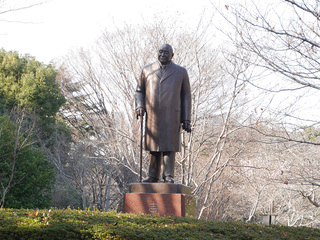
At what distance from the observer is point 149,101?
20.6 ft

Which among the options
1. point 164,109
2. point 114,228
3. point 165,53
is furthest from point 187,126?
point 114,228

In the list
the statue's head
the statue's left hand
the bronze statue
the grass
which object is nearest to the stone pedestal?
the bronze statue

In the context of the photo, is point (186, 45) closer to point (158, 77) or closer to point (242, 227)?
point (158, 77)

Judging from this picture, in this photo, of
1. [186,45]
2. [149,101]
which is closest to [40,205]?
[186,45]

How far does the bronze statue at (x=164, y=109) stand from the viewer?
611 cm

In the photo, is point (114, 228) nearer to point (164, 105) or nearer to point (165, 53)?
point (164, 105)

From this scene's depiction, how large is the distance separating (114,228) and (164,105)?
98.0 inches

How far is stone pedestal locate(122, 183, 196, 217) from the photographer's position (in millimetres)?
5582

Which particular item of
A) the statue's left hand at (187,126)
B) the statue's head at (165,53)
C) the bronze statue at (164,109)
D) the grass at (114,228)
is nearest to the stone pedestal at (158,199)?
the bronze statue at (164,109)

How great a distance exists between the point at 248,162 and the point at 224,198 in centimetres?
429

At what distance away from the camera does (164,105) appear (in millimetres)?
6156

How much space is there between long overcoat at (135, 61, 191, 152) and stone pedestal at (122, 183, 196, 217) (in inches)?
24.1

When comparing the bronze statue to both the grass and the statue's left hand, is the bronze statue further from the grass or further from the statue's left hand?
the grass

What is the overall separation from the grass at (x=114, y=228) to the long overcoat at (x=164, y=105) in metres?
1.44
